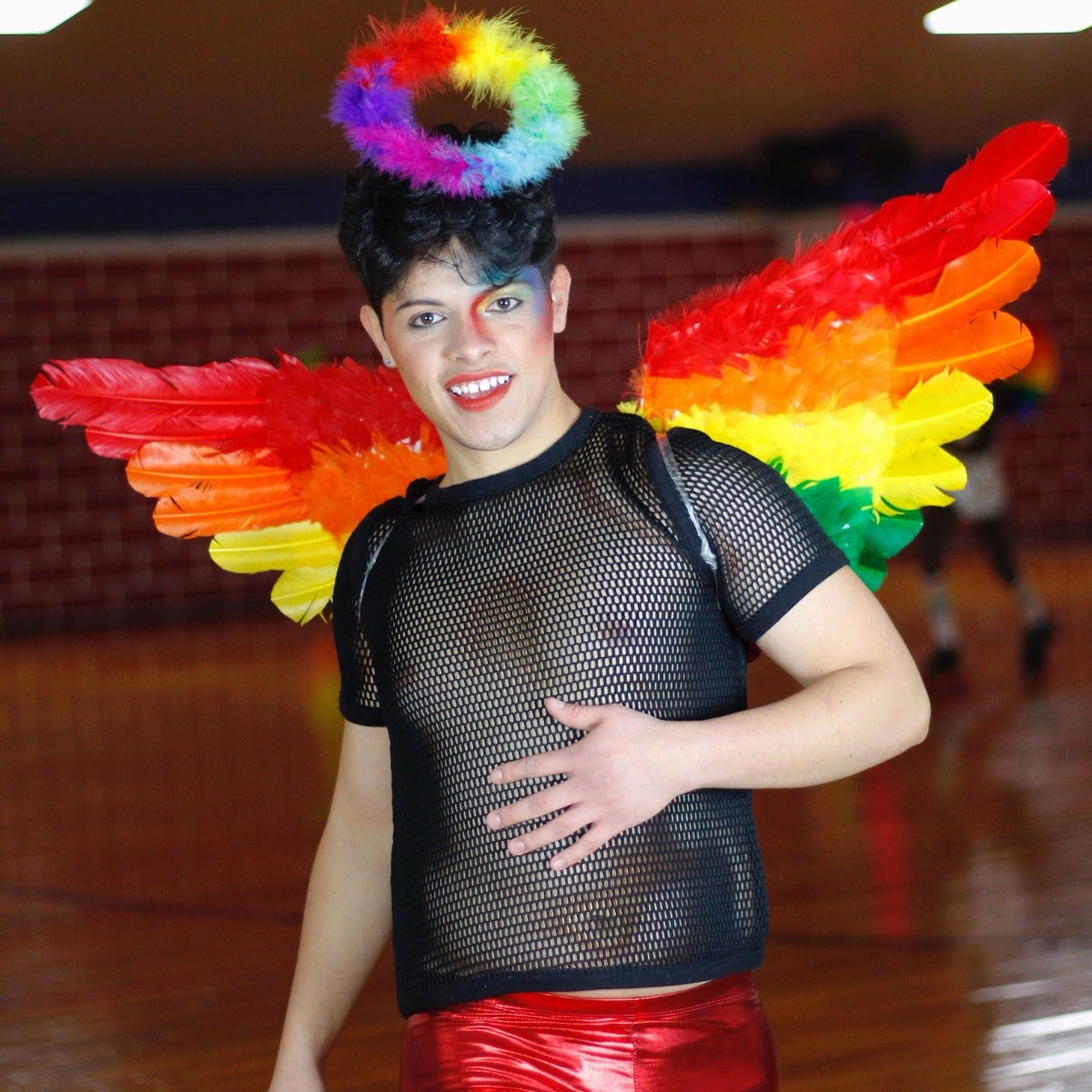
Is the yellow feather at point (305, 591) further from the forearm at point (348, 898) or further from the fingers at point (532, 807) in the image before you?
the fingers at point (532, 807)

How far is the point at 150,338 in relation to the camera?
1016 cm

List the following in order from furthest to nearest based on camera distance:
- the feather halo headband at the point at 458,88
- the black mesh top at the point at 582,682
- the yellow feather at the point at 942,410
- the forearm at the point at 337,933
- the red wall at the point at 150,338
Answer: the red wall at the point at 150,338, the yellow feather at the point at 942,410, the forearm at the point at 337,933, the feather halo headband at the point at 458,88, the black mesh top at the point at 582,682

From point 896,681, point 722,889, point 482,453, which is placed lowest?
point 722,889

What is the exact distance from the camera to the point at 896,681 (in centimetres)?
123

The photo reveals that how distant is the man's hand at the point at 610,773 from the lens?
1.12 metres

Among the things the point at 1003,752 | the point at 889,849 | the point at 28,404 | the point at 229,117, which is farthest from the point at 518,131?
the point at 28,404

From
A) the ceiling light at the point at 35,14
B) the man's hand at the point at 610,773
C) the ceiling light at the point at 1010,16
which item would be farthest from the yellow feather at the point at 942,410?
the ceiling light at the point at 1010,16

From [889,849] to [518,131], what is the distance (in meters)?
2.86

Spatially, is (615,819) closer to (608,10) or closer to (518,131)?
(518,131)

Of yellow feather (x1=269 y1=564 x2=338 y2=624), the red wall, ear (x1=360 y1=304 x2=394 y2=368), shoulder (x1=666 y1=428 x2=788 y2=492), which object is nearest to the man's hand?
shoulder (x1=666 y1=428 x2=788 y2=492)

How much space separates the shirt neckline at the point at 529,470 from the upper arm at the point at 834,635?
25 centimetres

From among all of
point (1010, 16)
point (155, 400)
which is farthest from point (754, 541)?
point (1010, 16)

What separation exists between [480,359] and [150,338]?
9.28 meters

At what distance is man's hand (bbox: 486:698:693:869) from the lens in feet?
3.69
